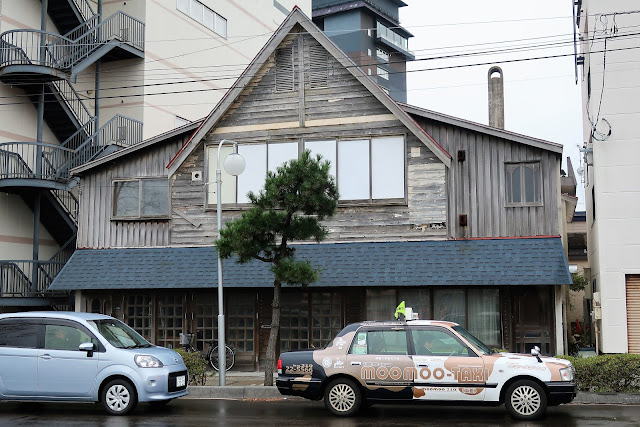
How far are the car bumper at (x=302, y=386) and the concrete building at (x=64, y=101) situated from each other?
12.5 metres

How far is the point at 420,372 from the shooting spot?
12.5 meters

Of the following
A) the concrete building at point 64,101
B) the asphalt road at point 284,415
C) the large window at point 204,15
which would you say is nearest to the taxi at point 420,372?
the asphalt road at point 284,415

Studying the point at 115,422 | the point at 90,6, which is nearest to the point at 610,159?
the point at 115,422

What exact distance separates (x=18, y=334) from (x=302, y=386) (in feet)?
17.3

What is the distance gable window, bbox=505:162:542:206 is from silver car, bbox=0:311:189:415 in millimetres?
9373

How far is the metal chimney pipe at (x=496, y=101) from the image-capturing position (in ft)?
73.3

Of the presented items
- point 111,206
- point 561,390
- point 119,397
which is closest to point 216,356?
point 111,206

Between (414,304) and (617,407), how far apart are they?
6333 mm

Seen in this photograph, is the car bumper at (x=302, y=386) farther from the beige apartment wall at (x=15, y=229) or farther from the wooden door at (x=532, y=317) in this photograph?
the beige apartment wall at (x=15, y=229)

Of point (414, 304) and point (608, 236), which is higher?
point (608, 236)

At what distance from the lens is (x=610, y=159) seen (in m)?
18.2

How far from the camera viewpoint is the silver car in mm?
13281

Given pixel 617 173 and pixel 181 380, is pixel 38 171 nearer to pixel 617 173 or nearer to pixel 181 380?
pixel 181 380

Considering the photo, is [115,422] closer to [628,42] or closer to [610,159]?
[610,159]
